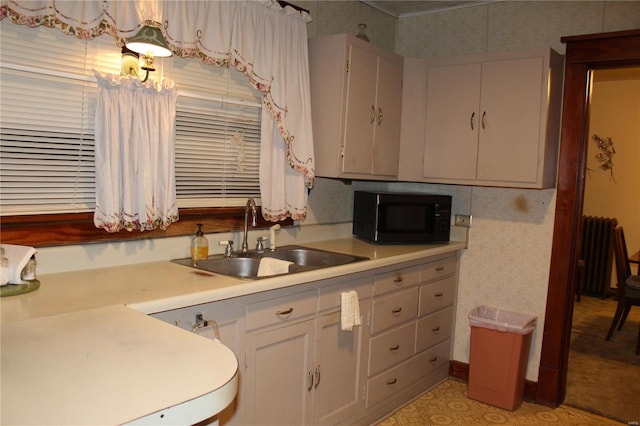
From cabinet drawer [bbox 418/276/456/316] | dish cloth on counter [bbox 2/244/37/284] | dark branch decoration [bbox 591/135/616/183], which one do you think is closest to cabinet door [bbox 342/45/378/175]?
cabinet drawer [bbox 418/276/456/316]

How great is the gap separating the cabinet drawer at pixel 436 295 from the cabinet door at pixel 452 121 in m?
0.70

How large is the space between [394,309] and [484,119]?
1297mm

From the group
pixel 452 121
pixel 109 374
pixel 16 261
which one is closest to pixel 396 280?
pixel 452 121

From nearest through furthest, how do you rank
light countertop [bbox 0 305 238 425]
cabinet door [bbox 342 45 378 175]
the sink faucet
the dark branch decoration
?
light countertop [bbox 0 305 238 425]
the sink faucet
cabinet door [bbox 342 45 378 175]
the dark branch decoration

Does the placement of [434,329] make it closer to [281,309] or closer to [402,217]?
[402,217]

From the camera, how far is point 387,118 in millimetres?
3346

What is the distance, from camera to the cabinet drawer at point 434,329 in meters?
3.30

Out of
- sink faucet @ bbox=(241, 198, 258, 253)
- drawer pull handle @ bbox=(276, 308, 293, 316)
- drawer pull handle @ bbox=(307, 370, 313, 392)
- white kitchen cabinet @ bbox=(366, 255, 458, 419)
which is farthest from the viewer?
white kitchen cabinet @ bbox=(366, 255, 458, 419)

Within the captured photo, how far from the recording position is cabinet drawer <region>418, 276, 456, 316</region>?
328 centimetres

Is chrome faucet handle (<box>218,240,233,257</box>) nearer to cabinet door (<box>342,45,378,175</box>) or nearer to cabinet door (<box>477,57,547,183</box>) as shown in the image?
cabinet door (<box>342,45,378,175</box>)

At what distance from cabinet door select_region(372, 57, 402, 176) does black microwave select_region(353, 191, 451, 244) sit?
0.64 ft

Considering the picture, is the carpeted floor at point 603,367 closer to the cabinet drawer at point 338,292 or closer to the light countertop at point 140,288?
the cabinet drawer at point 338,292

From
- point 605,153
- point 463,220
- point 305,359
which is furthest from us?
point 605,153

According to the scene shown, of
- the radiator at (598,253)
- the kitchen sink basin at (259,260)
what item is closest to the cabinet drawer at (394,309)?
the kitchen sink basin at (259,260)
